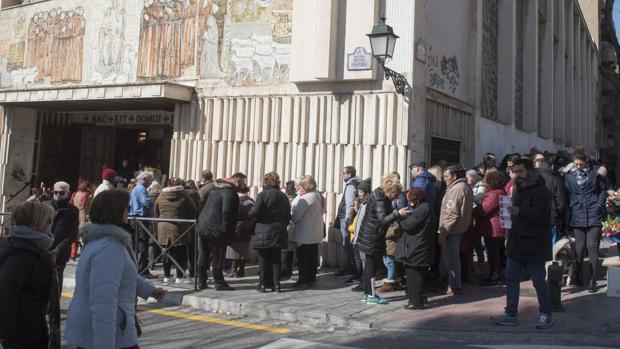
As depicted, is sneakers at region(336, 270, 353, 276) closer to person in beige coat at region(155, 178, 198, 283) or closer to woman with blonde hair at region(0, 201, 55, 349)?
person in beige coat at region(155, 178, 198, 283)

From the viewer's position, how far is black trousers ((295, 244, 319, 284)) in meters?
8.90

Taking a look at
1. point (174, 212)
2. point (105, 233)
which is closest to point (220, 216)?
point (174, 212)

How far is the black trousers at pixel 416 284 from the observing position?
7277mm

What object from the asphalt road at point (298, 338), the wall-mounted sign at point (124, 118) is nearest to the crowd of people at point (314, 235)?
the asphalt road at point (298, 338)

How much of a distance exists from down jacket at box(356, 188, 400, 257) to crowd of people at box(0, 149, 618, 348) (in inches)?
0.6

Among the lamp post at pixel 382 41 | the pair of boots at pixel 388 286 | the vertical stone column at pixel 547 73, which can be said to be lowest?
the pair of boots at pixel 388 286

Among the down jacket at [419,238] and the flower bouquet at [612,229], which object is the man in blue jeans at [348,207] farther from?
the flower bouquet at [612,229]

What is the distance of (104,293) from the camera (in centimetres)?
300

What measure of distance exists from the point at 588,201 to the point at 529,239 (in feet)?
6.34

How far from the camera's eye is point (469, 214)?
8.04 metres

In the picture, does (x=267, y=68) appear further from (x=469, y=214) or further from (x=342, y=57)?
(x=469, y=214)

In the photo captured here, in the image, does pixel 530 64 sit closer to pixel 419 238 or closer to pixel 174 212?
pixel 419 238

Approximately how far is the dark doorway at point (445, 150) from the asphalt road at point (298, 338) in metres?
5.71

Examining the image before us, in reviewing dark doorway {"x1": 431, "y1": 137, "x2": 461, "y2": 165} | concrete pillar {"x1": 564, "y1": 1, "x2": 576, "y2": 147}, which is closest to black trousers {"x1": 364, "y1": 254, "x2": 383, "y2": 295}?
dark doorway {"x1": 431, "y1": 137, "x2": 461, "y2": 165}
